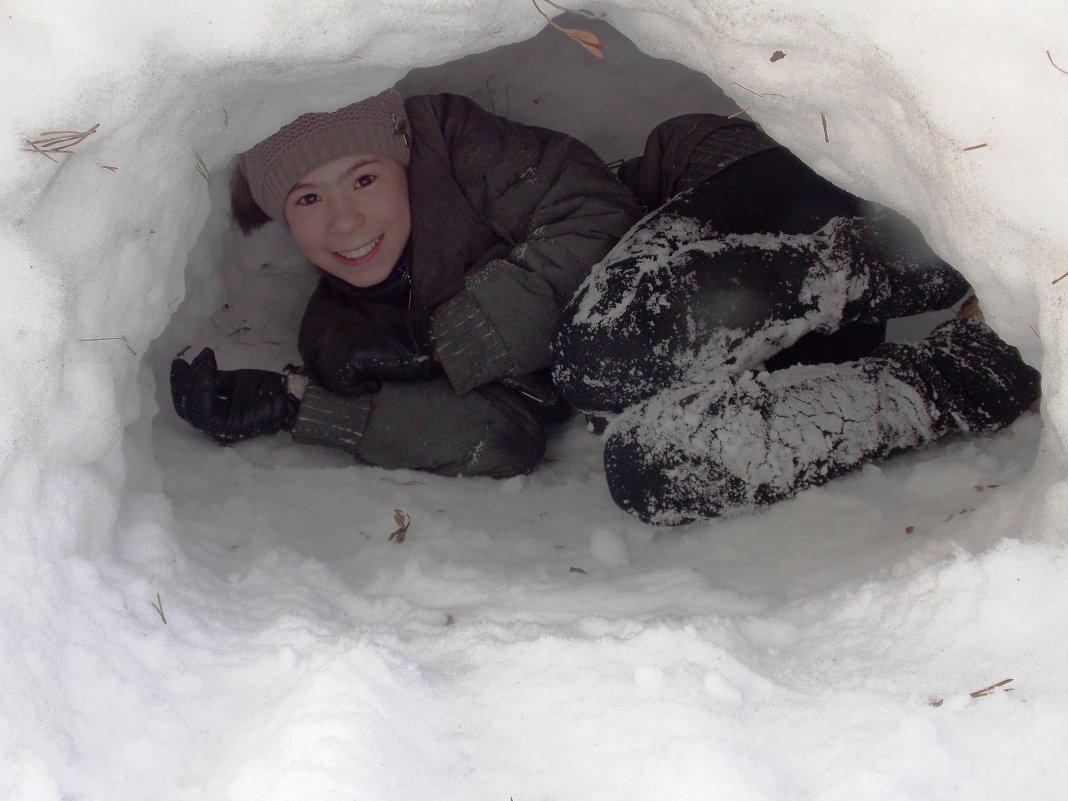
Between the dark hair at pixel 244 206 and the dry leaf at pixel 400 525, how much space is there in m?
0.92

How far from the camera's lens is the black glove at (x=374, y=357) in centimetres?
202

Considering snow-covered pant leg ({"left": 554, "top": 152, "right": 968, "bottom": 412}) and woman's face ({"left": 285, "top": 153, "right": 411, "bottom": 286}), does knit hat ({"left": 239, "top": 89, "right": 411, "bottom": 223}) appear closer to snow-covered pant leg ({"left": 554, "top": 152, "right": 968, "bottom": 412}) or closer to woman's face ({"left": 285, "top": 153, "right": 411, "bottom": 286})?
woman's face ({"left": 285, "top": 153, "right": 411, "bottom": 286})

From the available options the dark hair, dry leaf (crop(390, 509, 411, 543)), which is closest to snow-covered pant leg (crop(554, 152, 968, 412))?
dry leaf (crop(390, 509, 411, 543))

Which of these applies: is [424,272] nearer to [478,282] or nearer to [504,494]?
[478,282]

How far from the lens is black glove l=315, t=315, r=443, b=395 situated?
2020 millimetres

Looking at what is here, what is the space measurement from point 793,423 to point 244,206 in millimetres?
1482

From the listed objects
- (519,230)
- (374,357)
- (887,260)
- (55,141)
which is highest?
(55,141)

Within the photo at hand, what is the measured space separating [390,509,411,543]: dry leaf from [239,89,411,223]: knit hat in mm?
798

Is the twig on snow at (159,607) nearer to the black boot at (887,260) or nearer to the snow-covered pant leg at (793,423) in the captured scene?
the snow-covered pant leg at (793,423)

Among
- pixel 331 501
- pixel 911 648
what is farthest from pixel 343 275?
pixel 911 648

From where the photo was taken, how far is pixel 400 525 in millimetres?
1724

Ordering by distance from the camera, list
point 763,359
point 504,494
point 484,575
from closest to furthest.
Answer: point 484,575
point 763,359
point 504,494

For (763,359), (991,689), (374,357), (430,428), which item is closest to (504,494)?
(430,428)

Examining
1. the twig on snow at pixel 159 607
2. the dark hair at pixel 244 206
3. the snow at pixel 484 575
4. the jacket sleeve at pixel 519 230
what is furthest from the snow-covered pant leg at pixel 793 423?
the dark hair at pixel 244 206
